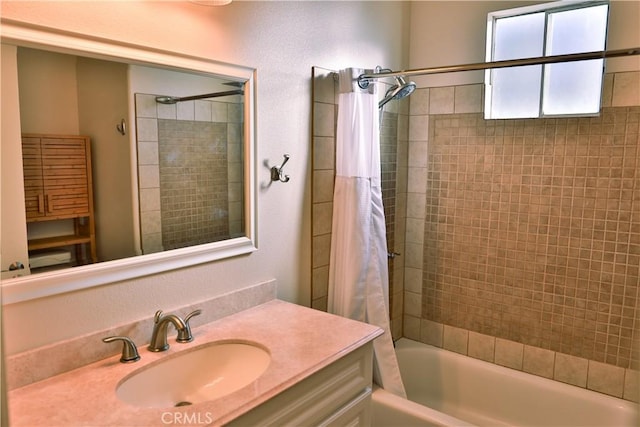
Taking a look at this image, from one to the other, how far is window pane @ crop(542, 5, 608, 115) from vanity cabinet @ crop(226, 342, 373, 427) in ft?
5.22

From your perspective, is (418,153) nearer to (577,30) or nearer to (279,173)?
(577,30)

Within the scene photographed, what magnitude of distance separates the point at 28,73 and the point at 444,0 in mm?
2294

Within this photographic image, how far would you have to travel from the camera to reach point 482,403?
105 inches

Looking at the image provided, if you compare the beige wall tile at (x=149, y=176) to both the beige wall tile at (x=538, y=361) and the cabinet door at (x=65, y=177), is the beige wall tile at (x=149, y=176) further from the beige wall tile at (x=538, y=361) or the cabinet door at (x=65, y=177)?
the beige wall tile at (x=538, y=361)

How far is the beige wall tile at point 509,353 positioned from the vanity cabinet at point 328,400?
1.24 metres

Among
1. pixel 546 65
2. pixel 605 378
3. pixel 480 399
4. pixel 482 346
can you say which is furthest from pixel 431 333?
pixel 546 65

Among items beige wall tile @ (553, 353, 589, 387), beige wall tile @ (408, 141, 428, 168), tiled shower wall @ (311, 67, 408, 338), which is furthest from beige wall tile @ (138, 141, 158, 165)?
beige wall tile @ (553, 353, 589, 387)

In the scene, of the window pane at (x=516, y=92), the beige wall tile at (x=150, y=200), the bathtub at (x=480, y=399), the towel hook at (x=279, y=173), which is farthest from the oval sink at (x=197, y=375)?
the window pane at (x=516, y=92)

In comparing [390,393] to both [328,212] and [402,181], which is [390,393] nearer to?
[328,212]

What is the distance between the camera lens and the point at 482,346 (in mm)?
2756

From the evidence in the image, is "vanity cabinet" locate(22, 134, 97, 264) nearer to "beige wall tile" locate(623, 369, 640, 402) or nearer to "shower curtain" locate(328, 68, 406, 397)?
"shower curtain" locate(328, 68, 406, 397)

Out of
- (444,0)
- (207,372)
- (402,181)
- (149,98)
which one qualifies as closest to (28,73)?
(149,98)

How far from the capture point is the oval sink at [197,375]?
1.40 metres

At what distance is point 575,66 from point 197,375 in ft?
7.29
